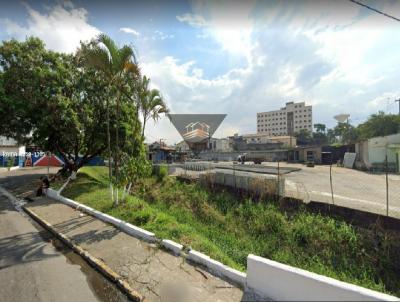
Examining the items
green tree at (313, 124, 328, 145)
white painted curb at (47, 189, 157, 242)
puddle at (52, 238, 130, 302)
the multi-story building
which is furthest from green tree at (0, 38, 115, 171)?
the multi-story building

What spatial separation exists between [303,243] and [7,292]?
6.66 meters

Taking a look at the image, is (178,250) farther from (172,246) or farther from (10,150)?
(10,150)

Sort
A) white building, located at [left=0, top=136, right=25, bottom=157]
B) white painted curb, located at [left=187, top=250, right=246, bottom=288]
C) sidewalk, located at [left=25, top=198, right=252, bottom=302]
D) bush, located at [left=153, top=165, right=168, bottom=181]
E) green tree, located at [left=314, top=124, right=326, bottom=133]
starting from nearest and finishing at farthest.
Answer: sidewalk, located at [left=25, top=198, right=252, bottom=302], white painted curb, located at [left=187, top=250, right=246, bottom=288], bush, located at [left=153, top=165, right=168, bottom=181], white building, located at [left=0, top=136, right=25, bottom=157], green tree, located at [left=314, top=124, right=326, bottom=133]

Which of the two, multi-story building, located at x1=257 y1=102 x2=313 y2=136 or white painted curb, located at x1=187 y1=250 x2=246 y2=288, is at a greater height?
multi-story building, located at x1=257 y1=102 x2=313 y2=136

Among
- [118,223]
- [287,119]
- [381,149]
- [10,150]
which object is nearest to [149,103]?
[118,223]

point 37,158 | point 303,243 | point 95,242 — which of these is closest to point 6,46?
point 95,242

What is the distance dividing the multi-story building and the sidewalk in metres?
104

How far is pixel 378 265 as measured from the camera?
5875 mm

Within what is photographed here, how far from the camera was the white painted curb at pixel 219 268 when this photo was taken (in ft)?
13.0

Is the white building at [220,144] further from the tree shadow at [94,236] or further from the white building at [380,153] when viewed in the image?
the tree shadow at [94,236]

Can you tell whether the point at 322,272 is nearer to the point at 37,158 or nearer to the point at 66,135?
the point at 66,135

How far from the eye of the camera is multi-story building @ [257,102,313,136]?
353ft

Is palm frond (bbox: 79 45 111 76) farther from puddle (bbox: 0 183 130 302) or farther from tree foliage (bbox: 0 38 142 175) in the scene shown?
puddle (bbox: 0 183 130 302)

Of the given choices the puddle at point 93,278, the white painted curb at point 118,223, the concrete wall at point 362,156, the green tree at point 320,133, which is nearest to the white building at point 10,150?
the white painted curb at point 118,223
